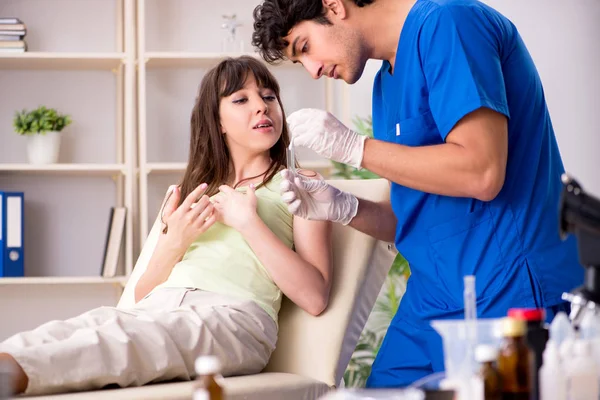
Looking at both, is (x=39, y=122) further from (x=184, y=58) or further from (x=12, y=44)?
(x=184, y=58)

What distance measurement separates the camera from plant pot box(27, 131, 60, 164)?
330 centimetres

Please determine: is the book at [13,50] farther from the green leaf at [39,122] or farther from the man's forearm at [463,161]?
the man's forearm at [463,161]

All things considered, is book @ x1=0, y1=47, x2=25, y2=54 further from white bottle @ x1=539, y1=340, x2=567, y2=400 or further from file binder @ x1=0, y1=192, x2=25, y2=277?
white bottle @ x1=539, y1=340, x2=567, y2=400

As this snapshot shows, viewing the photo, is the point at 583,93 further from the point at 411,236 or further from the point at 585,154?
the point at 411,236

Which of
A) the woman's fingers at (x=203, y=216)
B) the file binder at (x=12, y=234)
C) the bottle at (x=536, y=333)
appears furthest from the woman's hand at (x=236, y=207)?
the file binder at (x=12, y=234)

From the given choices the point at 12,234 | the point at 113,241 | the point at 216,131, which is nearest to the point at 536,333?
the point at 216,131

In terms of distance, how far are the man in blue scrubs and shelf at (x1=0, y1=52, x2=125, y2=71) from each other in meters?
1.79

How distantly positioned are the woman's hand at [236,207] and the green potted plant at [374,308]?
122 cm

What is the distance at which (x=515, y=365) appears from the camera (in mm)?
872

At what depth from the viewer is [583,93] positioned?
358cm

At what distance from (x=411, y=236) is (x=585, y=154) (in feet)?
7.43

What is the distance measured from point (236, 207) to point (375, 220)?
336 millimetres

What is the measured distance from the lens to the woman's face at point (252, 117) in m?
2.07

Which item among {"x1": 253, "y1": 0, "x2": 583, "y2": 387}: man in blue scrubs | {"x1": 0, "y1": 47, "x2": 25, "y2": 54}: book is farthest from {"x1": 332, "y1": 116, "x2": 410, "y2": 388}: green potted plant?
{"x1": 253, "y1": 0, "x2": 583, "y2": 387}: man in blue scrubs
